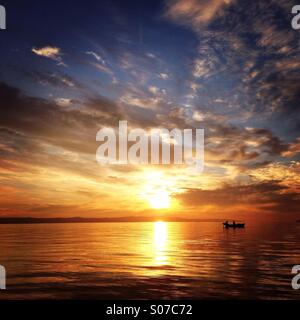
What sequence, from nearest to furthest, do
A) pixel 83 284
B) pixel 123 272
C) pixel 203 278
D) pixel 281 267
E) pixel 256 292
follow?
pixel 256 292
pixel 83 284
pixel 203 278
pixel 123 272
pixel 281 267

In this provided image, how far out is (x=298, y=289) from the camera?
2641cm

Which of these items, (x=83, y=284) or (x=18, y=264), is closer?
(x=83, y=284)

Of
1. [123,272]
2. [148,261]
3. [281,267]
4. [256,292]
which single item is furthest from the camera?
[148,261]

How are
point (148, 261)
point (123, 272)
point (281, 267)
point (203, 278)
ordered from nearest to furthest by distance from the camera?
1. point (203, 278)
2. point (123, 272)
3. point (281, 267)
4. point (148, 261)

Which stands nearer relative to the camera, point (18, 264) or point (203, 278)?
point (203, 278)

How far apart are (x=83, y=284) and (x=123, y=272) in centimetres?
652
